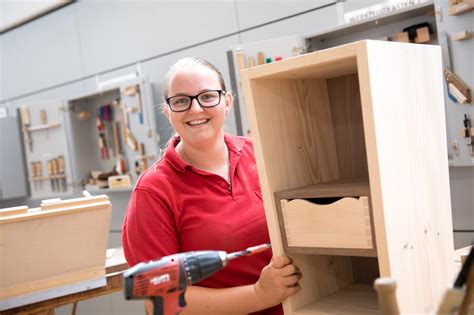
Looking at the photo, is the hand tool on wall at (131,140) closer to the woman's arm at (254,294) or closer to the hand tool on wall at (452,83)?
the hand tool on wall at (452,83)

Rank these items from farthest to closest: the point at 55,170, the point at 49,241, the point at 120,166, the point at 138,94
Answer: the point at 55,170
the point at 120,166
the point at 138,94
the point at 49,241

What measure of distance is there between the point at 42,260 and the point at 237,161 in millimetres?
1267

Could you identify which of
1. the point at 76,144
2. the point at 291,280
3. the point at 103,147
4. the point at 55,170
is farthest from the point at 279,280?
the point at 55,170

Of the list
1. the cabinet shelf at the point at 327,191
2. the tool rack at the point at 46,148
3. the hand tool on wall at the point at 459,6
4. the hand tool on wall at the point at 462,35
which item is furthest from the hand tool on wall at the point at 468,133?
the tool rack at the point at 46,148

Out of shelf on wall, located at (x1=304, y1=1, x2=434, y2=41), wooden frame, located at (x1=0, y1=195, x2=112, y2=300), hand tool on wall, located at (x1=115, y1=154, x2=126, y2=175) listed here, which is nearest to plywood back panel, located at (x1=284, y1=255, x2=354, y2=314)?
wooden frame, located at (x1=0, y1=195, x2=112, y2=300)

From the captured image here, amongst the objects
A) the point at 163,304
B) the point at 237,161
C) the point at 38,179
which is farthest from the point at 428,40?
the point at 38,179

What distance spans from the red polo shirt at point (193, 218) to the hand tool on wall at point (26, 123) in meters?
4.46

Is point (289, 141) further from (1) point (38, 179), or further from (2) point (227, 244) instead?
(1) point (38, 179)

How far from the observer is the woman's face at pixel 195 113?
1.63 m

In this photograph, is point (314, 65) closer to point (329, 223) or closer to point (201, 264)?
point (329, 223)

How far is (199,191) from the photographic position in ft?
5.36

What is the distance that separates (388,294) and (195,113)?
874mm

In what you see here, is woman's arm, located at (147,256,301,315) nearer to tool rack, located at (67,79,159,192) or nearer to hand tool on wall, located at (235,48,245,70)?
hand tool on wall, located at (235,48,245,70)

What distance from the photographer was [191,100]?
1630mm
